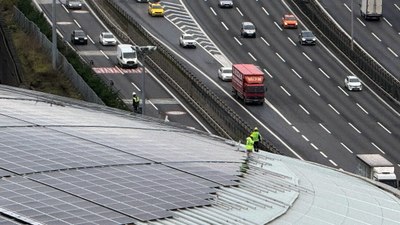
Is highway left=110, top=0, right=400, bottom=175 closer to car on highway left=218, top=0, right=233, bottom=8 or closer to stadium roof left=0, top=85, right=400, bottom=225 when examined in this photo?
car on highway left=218, top=0, right=233, bottom=8

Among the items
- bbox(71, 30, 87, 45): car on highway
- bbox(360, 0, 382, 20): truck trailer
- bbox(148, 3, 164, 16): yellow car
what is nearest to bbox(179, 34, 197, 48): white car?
bbox(71, 30, 87, 45): car on highway

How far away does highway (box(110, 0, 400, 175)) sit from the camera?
128 meters

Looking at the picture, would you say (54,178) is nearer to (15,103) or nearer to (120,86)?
(15,103)

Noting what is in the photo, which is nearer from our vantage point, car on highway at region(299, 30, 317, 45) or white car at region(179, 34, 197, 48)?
white car at region(179, 34, 197, 48)

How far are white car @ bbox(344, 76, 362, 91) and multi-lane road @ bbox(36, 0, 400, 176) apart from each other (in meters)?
0.83

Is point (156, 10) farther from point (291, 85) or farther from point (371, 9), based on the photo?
point (291, 85)

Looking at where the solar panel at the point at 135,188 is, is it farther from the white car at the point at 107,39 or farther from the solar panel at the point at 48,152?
the white car at the point at 107,39

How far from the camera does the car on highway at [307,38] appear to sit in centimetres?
16388

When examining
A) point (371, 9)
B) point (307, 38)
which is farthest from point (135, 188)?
point (371, 9)

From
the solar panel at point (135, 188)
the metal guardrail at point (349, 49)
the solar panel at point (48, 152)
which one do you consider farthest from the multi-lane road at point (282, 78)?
the solar panel at point (135, 188)

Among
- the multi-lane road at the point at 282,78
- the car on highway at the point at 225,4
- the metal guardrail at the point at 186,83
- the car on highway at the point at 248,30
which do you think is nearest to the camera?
the metal guardrail at the point at 186,83

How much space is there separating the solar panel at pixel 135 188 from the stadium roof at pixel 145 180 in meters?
0.05

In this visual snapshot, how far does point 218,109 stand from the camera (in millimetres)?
129750

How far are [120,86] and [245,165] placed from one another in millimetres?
82045
